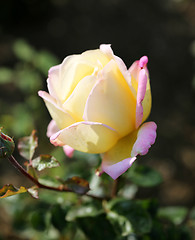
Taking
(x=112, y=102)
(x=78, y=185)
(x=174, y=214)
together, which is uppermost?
(x=112, y=102)

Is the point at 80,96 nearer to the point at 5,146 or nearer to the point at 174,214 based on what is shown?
the point at 5,146

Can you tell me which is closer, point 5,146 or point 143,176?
point 5,146

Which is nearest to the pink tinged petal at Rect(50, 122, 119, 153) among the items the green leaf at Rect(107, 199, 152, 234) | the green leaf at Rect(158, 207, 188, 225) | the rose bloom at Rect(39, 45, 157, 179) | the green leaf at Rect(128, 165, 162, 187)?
the rose bloom at Rect(39, 45, 157, 179)

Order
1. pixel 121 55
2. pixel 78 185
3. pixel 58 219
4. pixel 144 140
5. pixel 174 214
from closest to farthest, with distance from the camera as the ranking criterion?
pixel 144 140 → pixel 78 185 → pixel 58 219 → pixel 174 214 → pixel 121 55

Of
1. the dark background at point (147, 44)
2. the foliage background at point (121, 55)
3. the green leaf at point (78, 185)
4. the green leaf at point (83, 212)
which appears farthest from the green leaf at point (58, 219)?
the dark background at point (147, 44)

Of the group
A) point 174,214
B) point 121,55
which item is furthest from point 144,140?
point 121,55
